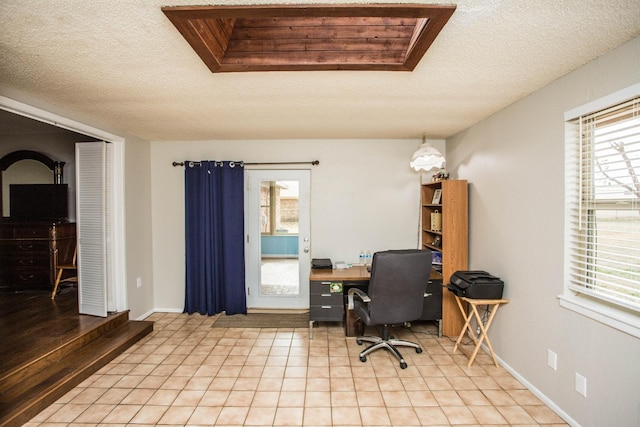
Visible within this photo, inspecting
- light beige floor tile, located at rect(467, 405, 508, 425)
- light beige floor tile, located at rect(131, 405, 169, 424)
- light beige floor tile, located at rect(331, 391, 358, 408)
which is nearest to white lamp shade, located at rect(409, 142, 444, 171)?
light beige floor tile, located at rect(467, 405, 508, 425)

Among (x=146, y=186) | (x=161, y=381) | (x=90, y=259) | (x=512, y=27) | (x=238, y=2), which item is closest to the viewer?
(x=238, y=2)

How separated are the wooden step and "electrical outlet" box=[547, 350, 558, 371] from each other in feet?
12.2

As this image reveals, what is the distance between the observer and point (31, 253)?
4.39 metres

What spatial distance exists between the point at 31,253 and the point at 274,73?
487 cm

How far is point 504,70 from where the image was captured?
1.98 m

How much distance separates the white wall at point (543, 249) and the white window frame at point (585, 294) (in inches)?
1.7

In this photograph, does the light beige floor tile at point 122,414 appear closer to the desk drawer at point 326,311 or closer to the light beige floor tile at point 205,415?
the light beige floor tile at point 205,415

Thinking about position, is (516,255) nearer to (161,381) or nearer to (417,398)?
(417,398)

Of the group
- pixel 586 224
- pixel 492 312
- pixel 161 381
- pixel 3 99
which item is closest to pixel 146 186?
pixel 3 99

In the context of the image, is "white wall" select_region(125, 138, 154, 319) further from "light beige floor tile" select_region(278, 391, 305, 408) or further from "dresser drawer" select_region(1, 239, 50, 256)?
"light beige floor tile" select_region(278, 391, 305, 408)

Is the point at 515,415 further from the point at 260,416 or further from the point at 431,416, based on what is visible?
the point at 260,416

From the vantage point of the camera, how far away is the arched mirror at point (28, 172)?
4.49 m

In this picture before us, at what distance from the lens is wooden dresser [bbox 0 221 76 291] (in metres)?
4.36

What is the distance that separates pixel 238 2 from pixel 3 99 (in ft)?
7.12
